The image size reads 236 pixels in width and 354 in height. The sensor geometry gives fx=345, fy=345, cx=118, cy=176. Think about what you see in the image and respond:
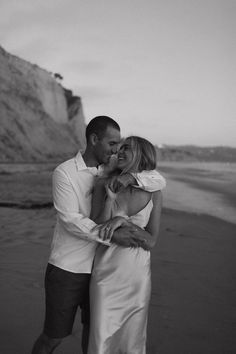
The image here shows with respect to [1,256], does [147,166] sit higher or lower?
higher

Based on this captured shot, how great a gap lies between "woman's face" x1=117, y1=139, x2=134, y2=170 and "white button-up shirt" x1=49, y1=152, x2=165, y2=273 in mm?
134

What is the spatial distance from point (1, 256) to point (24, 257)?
1.13 ft

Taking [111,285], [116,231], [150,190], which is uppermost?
[150,190]

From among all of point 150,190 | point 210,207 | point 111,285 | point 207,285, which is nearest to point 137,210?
point 150,190

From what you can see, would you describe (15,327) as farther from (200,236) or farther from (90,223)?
(200,236)

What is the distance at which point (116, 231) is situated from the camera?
205 cm

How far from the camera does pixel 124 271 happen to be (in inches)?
81.8

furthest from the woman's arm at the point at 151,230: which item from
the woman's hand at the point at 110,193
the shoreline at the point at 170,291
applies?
the shoreline at the point at 170,291

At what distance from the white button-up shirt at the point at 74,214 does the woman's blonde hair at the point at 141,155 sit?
0.07 m

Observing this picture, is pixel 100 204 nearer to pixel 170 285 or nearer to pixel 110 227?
pixel 110 227

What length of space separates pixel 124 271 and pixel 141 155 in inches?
27.9

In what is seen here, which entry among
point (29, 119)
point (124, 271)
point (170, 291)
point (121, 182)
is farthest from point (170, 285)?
point (29, 119)

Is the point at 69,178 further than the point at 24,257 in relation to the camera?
No

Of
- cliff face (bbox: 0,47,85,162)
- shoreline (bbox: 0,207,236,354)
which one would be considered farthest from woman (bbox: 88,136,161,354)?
cliff face (bbox: 0,47,85,162)
